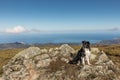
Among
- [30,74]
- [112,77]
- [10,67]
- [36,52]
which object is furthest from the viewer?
[36,52]

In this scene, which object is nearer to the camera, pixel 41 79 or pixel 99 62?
pixel 41 79

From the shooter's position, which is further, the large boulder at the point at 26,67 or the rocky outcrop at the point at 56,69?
the large boulder at the point at 26,67

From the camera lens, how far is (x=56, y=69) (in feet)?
101

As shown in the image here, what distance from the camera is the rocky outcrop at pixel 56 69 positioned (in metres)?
28.9

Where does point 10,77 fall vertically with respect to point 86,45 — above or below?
below

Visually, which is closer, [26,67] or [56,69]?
[56,69]

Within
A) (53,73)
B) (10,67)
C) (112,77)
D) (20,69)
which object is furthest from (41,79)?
(112,77)

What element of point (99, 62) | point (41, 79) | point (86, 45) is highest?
point (86, 45)

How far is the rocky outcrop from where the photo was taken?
28.9m

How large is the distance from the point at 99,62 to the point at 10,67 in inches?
572

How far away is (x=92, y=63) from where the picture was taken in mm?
32312

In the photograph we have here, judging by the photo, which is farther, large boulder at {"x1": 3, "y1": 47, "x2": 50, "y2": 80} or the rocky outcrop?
large boulder at {"x1": 3, "y1": 47, "x2": 50, "y2": 80}

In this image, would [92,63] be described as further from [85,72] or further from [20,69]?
[20,69]

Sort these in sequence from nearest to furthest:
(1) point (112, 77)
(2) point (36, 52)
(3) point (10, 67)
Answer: (1) point (112, 77), (3) point (10, 67), (2) point (36, 52)
